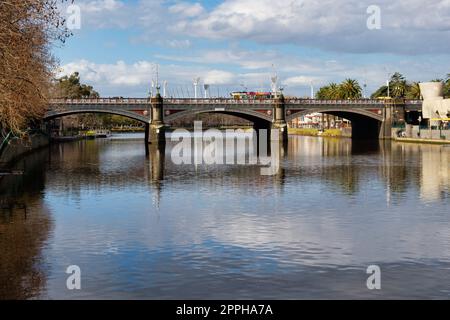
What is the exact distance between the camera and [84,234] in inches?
1193

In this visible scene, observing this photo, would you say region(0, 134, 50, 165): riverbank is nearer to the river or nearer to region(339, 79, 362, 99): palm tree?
the river

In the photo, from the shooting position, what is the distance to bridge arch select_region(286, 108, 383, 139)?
140750 mm

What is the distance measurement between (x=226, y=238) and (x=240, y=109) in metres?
106

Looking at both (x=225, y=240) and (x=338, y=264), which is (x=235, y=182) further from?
(x=338, y=264)

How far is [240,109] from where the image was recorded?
13400 cm

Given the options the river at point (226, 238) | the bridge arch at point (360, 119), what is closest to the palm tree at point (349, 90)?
the bridge arch at point (360, 119)

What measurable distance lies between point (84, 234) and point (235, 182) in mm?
25451

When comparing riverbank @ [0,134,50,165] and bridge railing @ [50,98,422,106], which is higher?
bridge railing @ [50,98,422,106]

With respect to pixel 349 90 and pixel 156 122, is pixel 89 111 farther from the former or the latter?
pixel 349 90

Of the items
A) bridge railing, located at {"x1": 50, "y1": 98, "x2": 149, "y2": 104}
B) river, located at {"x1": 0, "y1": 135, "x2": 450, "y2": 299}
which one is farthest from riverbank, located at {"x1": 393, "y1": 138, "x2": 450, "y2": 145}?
river, located at {"x1": 0, "y1": 135, "x2": 450, "y2": 299}

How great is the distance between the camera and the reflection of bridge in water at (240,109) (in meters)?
124

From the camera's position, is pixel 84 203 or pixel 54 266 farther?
pixel 84 203

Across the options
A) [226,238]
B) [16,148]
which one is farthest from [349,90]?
[226,238]
